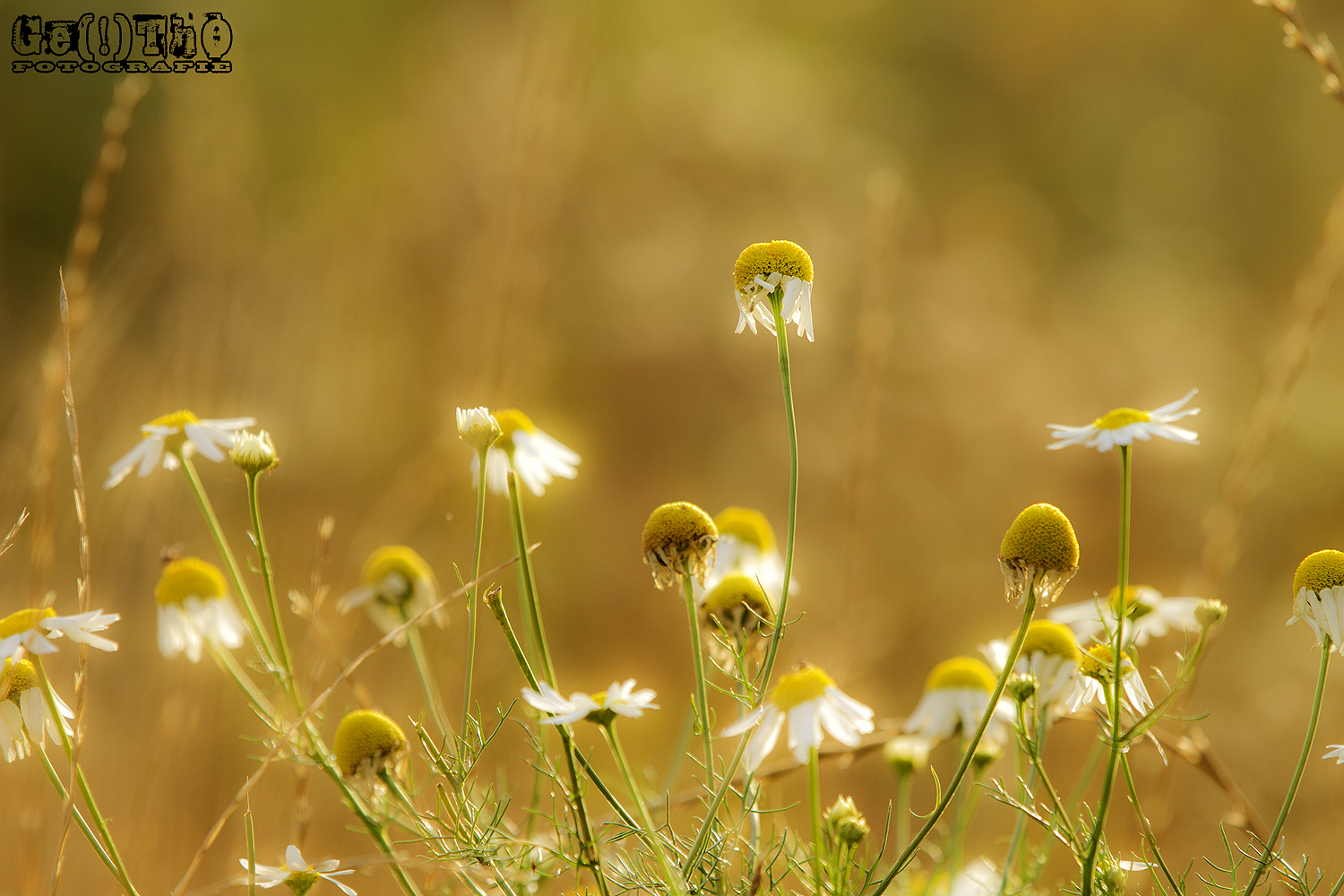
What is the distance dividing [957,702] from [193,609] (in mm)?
557

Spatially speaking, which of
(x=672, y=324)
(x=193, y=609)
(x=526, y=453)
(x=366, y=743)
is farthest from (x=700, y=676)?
(x=672, y=324)

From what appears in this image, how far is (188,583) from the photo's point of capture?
0.69 m

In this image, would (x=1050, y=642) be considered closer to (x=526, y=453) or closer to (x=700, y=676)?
(x=700, y=676)

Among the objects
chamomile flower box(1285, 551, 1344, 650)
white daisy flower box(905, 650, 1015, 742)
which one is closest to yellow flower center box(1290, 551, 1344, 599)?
chamomile flower box(1285, 551, 1344, 650)

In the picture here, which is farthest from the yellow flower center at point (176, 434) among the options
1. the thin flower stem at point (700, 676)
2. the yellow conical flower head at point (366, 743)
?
the thin flower stem at point (700, 676)

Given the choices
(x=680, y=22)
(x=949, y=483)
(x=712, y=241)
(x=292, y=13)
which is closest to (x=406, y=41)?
(x=292, y=13)

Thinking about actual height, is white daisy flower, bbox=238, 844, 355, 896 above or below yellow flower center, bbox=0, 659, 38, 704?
below

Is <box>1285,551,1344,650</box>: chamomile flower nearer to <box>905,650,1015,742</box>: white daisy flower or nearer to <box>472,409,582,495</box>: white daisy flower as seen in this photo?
<box>905,650,1015,742</box>: white daisy flower

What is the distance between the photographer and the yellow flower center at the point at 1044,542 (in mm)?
458

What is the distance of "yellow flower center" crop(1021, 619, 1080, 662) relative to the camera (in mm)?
597

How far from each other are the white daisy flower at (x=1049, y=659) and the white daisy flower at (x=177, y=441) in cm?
50

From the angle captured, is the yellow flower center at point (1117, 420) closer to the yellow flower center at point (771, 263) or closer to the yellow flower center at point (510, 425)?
the yellow flower center at point (771, 263)

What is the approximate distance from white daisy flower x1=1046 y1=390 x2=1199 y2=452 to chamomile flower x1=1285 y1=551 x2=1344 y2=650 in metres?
0.09

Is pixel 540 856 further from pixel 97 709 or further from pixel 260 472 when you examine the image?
pixel 97 709
